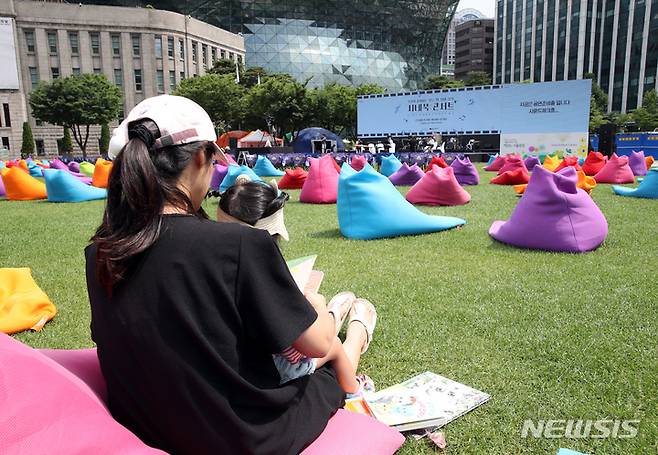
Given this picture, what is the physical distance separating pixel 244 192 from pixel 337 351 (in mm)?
1811

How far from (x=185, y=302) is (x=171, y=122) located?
Result: 1.69 ft

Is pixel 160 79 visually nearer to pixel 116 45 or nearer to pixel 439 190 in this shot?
pixel 116 45

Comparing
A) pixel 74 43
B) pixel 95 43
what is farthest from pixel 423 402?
pixel 74 43

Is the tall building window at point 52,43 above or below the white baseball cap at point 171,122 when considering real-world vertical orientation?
above

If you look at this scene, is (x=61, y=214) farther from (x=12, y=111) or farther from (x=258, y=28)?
(x=258, y=28)

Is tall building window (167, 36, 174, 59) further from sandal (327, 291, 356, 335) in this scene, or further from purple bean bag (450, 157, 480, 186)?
sandal (327, 291, 356, 335)

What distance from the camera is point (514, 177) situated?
13.0 meters

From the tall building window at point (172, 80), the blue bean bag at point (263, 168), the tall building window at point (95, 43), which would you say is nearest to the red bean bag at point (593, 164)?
the blue bean bag at point (263, 168)

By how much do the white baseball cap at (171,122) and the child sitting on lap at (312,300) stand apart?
69cm

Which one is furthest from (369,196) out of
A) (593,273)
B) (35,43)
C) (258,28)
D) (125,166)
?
(258,28)

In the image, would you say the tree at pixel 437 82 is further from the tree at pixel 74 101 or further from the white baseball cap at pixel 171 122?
the white baseball cap at pixel 171 122

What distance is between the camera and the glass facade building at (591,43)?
6850 centimetres

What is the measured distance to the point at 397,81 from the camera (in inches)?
2940

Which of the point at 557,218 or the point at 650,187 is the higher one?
the point at 557,218
